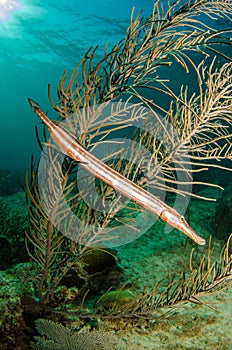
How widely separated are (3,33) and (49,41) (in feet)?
24.6

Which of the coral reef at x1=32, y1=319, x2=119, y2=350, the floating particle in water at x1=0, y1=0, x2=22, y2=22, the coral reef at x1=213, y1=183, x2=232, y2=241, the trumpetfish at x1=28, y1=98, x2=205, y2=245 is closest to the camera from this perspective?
the trumpetfish at x1=28, y1=98, x2=205, y2=245

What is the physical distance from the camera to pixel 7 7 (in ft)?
86.4

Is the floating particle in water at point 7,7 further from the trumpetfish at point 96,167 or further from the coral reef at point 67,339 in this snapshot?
the coral reef at point 67,339

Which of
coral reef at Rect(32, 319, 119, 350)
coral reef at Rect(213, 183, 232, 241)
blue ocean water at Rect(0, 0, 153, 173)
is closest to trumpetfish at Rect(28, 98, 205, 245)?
coral reef at Rect(32, 319, 119, 350)

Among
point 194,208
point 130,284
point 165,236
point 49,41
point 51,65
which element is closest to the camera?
point 130,284

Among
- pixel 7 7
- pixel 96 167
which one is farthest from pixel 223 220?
pixel 7 7

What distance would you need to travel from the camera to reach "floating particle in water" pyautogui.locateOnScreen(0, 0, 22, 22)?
25169 millimetres

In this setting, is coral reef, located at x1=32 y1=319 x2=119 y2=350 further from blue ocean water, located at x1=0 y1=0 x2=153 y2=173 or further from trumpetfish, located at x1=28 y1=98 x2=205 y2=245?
blue ocean water, located at x1=0 y1=0 x2=153 y2=173

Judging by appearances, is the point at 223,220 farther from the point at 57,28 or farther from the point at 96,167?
the point at 57,28

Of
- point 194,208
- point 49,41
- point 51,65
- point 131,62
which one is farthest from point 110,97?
point 51,65

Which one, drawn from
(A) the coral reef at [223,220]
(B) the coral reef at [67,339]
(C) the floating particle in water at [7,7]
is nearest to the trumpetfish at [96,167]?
(B) the coral reef at [67,339]

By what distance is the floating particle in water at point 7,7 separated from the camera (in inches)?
991

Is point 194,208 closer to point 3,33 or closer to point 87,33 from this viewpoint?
point 87,33

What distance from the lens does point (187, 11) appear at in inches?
87.8
